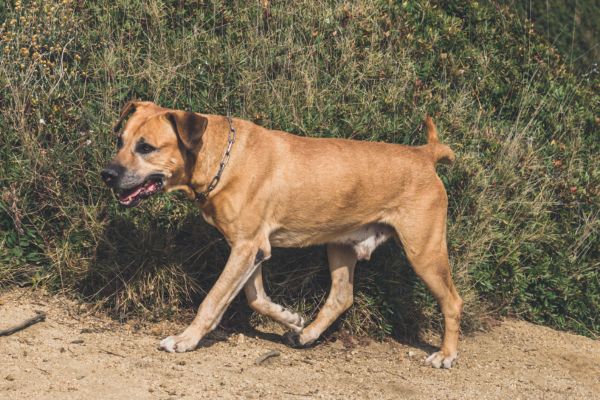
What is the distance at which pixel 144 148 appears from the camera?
18.9ft

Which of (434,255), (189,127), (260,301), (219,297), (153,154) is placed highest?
(189,127)

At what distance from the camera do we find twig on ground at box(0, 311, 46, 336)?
224 inches

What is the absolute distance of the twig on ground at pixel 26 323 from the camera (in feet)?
18.6

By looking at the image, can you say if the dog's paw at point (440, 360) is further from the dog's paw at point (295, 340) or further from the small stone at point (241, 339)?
the small stone at point (241, 339)

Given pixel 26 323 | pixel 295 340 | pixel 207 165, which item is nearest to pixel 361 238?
pixel 295 340

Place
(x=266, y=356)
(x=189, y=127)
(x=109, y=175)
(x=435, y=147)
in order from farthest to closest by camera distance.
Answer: (x=435, y=147), (x=266, y=356), (x=189, y=127), (x=109, y=175)

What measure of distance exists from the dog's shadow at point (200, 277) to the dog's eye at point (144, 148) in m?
1.04

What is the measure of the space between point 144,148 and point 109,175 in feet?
1.10

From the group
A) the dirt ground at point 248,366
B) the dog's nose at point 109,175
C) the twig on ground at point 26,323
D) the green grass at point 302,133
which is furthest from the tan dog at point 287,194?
the twig on ground at point 26,323

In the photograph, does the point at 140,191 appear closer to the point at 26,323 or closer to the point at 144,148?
the point at 144,148

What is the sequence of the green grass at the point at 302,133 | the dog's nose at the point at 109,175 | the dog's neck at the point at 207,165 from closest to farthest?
the dog's nose at the point at 109,175 < the dog's neck at the point at 207,165 < the green grass at the point at 302,133

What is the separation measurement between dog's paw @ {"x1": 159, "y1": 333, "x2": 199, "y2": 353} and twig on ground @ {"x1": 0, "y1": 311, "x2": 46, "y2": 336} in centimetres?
94

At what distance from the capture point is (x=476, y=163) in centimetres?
779

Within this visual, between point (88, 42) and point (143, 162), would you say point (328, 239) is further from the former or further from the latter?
point (88, 42)
